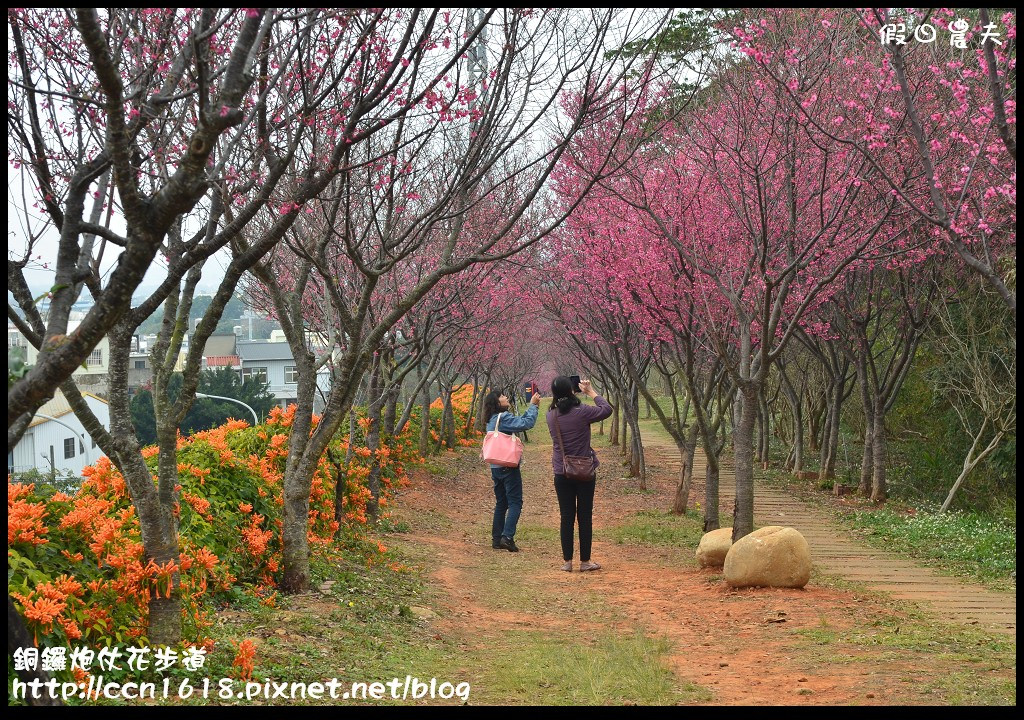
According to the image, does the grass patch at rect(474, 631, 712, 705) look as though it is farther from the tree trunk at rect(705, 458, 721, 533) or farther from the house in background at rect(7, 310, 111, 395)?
the tree trunk at rect(705, 458, 721, 533)

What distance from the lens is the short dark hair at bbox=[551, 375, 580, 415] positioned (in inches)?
381

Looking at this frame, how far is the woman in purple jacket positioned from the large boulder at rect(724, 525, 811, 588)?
5.50ft

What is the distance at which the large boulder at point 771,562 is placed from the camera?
8.75 metres

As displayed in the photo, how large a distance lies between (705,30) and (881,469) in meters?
10.4

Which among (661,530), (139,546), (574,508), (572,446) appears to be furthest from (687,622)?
(661,530)

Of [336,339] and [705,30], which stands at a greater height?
[705,30]

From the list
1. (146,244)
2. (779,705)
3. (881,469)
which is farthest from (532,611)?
(881,469)

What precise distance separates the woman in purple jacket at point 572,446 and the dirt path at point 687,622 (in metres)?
0.40

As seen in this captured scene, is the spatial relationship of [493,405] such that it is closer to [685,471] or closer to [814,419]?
[685,471]

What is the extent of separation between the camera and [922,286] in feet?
54.8

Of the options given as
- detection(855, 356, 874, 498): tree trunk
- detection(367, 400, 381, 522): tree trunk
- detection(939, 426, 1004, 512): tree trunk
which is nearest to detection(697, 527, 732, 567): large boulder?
detection(367, 400, 381, 522): tree trunk

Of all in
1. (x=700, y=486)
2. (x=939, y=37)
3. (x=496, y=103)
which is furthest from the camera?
(x=700, y=486)

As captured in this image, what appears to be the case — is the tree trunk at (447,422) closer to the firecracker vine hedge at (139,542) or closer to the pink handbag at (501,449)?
the pink handbag at (501,449)

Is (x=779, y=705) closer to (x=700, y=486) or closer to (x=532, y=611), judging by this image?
(x=532, y=611)
